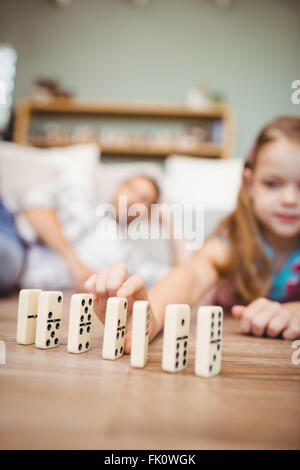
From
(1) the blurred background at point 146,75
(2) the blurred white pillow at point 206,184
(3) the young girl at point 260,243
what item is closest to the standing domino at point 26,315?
(3) the young girl at point 260,243

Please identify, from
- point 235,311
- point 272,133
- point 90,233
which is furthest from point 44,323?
point 90,233

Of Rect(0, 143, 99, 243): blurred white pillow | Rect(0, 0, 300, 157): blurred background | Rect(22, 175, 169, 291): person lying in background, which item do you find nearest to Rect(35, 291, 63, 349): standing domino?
Rect(22, 175, 169, 291): person lying in background

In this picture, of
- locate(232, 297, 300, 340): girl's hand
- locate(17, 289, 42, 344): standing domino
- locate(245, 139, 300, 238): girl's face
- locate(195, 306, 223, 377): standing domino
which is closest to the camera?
locate(195, 306, 223, 377): standing domino

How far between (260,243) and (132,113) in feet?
7.91

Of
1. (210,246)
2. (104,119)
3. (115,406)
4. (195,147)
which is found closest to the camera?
(115,406)

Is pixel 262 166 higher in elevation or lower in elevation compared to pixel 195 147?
lower

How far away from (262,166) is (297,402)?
2.27ft

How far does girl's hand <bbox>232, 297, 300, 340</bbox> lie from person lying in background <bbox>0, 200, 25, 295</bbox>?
0.87 meters

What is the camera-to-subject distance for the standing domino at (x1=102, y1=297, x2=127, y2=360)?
553 mm

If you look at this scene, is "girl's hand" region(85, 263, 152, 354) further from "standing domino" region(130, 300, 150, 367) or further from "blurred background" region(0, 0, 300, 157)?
"blurred background" region(0, 0, 300, 157)

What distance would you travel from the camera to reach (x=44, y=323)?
0.60 metres

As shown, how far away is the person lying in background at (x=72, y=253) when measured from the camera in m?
1.47

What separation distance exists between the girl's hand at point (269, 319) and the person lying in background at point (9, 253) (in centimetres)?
87

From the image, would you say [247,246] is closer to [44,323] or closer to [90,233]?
[44,323]
